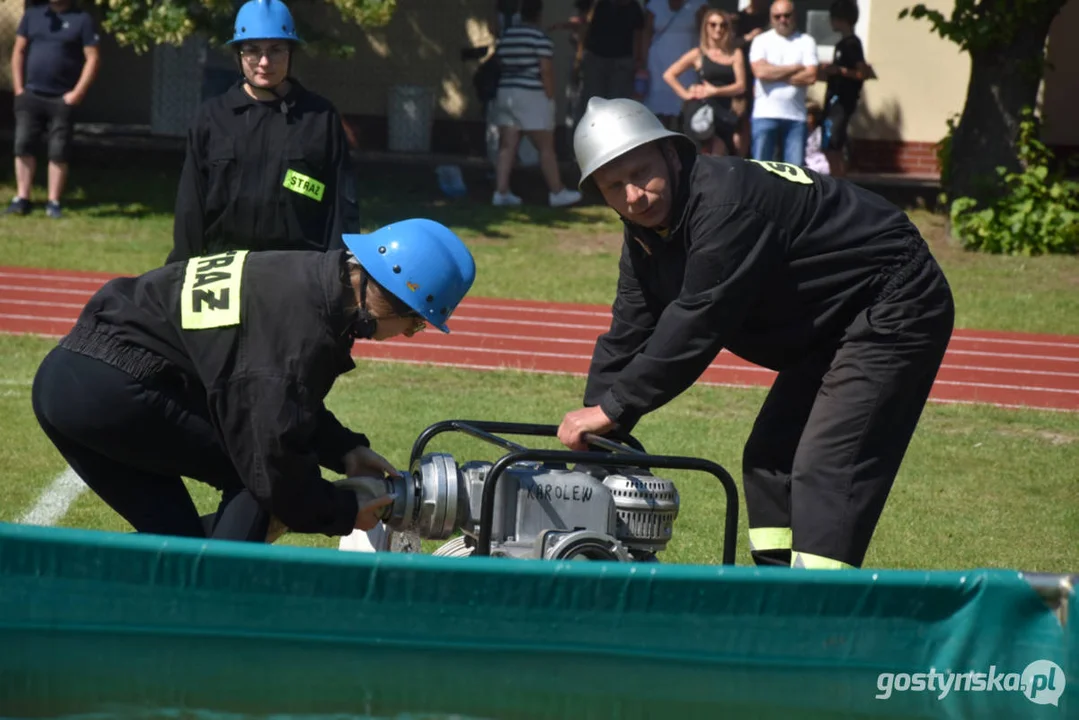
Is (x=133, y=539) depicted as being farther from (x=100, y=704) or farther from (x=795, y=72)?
(x=795, y=72)

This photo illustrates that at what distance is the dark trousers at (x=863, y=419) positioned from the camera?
15.4ft

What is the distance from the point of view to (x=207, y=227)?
22.3 ft

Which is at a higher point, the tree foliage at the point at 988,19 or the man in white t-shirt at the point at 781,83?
the tree foliage at the point at 988,19

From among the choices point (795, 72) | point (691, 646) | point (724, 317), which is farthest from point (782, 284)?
point (795, 72)

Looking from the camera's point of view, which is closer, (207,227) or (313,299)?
(313,299)

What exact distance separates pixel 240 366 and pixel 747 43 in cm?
1248

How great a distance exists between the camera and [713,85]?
14.7 metres

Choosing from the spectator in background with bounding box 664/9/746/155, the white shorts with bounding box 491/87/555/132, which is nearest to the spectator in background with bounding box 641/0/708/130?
the spectator in background with bounding box 664/9/746/155

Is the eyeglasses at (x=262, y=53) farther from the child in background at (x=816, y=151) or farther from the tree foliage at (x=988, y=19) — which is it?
the child in background at (x=816, y=151)

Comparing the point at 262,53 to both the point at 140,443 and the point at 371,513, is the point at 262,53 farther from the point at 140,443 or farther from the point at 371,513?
the point at 371,513

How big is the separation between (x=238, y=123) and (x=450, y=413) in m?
2.24

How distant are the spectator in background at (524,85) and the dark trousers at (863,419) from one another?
10.3m

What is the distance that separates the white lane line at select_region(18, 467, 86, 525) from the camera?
240 inches

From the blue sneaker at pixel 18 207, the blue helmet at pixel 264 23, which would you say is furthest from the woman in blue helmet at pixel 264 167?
the blue sneaker at pixel 18 207
